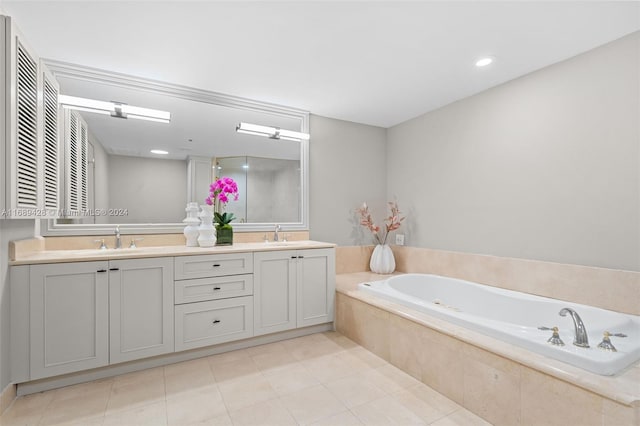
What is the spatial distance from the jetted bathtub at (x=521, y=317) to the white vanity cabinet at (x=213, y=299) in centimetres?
102

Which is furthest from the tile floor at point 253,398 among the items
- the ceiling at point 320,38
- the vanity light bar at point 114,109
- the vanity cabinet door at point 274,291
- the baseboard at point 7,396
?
the ceiling at point 320,38

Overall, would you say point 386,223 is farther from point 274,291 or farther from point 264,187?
point 274,291

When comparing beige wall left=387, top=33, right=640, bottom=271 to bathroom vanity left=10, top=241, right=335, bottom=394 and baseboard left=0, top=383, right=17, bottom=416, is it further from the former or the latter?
baseboard left=0, top=383, right=17, bottom=416

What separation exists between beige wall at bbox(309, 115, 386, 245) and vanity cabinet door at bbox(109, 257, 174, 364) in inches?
63.0

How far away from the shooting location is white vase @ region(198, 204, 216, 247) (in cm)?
247

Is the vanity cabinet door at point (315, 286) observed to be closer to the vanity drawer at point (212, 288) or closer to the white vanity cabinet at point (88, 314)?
the vanity drawer at point (212, 288)

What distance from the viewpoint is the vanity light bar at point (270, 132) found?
2.91m

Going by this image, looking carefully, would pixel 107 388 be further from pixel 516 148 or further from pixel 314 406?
pixel 516 148

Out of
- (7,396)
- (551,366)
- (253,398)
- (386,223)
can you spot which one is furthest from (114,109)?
(551,366)

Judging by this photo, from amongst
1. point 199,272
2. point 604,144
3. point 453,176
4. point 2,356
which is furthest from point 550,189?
point 2,356

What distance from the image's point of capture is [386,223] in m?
3.72

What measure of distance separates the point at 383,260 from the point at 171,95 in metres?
2.63

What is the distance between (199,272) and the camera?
222 centimetres

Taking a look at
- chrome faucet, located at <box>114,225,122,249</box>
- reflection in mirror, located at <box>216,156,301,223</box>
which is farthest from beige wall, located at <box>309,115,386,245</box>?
chrome faucet, located at <box>114,225,122,249</box>
